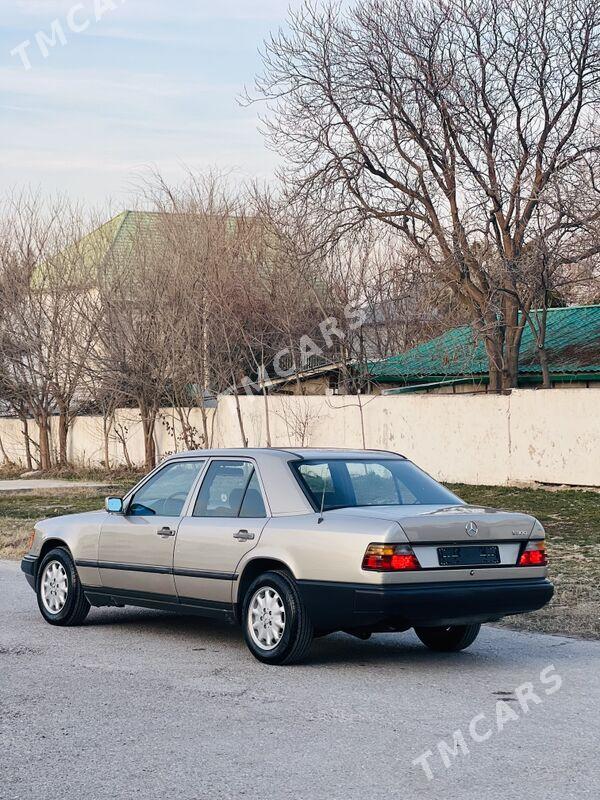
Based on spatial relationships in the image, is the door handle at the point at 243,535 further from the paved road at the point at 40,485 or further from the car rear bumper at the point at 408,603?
the paved road at the point at 40,485

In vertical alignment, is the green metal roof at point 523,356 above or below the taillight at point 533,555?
above

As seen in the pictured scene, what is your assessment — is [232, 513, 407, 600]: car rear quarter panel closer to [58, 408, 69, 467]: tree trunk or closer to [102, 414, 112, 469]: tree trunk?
[102, 414, 112, 469]: tree trunk

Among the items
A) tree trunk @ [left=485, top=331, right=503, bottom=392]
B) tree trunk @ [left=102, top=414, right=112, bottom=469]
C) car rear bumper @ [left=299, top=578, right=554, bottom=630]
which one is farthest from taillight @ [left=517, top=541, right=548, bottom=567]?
tree trunk @ [left=102, top=414, right=112, bottom=469]

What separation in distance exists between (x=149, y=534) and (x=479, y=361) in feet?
73.7

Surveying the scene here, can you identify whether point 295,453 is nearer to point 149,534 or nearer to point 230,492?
point 230,492

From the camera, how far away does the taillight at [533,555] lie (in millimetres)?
8639

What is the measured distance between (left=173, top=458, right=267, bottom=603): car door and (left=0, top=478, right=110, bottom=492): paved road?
21472 mm

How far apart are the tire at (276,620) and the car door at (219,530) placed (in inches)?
10.8

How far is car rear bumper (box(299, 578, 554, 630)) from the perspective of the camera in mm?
8000

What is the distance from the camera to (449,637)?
928 cm

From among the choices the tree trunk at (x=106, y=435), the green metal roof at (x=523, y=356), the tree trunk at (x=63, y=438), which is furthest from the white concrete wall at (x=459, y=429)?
the tree trunk at (x=63, y=438)

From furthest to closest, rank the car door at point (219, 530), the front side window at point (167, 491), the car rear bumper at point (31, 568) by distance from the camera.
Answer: the car rear bumper at point (31, 568)
the front side window at point (167, 491)
the car door at point (219, 530)

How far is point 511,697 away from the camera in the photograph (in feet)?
24.6

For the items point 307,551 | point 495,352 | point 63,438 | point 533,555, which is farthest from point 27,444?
point 533,555
